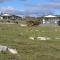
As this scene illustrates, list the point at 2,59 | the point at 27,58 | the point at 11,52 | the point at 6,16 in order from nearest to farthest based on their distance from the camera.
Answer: the point at 2,59
the point at 27,58
the point at 11,52
the point at 6,16

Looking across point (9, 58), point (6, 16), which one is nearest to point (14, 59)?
point (9, 58)

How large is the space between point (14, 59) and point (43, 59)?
7.73 ft

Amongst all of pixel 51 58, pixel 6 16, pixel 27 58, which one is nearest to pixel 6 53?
pixel 27 58

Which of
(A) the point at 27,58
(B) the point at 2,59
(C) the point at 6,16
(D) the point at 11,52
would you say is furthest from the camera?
(C) the point at 6,16

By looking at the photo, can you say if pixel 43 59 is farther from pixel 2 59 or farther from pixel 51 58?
pixel 2 59

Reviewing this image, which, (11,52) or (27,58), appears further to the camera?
(11,52)

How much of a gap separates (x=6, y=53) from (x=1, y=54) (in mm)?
722

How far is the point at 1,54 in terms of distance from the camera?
2008 cm

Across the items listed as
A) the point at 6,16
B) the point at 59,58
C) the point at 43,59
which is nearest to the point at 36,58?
the point at 43,59

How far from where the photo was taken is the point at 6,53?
816 inches

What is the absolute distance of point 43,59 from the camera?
64.6 feet

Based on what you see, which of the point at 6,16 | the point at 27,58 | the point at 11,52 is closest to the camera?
the point at 27,58

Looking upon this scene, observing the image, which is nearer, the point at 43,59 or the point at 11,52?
the point at 43,59

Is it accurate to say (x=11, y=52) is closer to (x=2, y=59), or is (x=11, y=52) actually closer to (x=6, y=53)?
(x=6, y=53)
